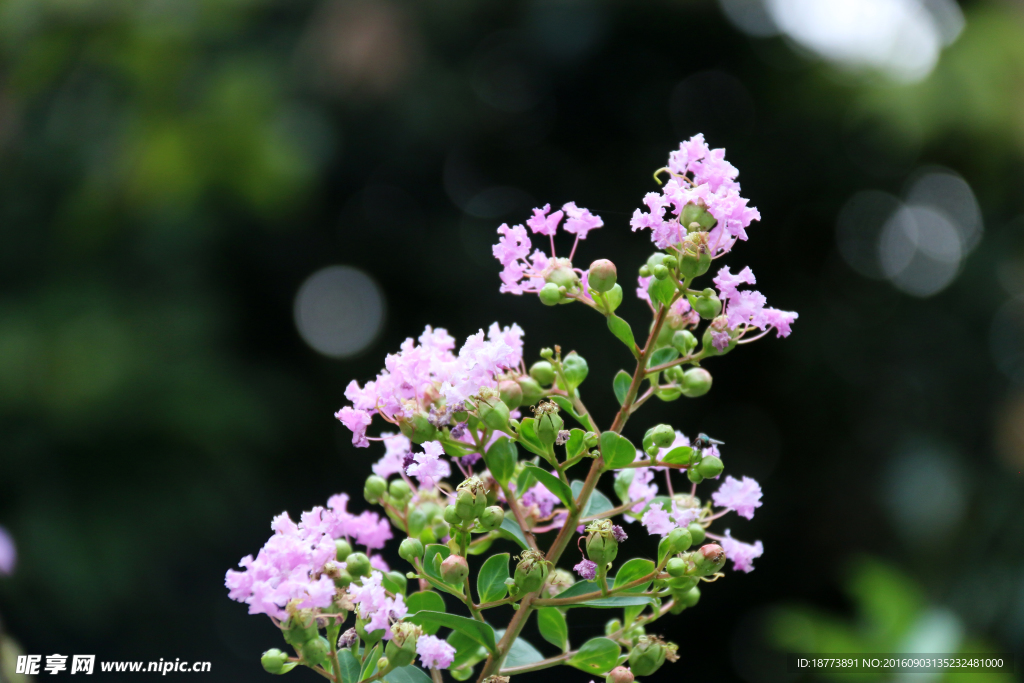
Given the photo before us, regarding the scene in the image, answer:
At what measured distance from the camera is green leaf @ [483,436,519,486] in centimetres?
68

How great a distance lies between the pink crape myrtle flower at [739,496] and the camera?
748mm

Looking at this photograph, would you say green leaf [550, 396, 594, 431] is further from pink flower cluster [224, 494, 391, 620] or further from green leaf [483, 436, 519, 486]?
pink flower cluster [224, 494, 391, 620]

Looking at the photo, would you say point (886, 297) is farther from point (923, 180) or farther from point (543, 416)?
point (543, 416)

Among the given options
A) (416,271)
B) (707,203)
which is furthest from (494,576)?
(416,271)

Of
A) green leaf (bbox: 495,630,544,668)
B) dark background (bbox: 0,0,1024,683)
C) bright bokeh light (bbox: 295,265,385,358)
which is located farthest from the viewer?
bright bokeh light (bbox: 295,265,385,358)

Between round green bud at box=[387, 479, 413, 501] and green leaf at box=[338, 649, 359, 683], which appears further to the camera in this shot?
round green bud at box=[387, 479, 413, 501]

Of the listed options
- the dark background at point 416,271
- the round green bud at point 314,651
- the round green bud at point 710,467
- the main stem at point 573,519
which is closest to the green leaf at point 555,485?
the main stem at point 573,519

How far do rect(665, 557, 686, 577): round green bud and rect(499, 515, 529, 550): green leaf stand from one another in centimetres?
13

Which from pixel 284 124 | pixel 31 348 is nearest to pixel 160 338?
pixel 31 348

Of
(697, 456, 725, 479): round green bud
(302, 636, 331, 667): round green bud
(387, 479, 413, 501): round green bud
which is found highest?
(697, 456, 725, 479): round green bud

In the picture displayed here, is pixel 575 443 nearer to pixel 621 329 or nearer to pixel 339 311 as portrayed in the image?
pixel 621 329

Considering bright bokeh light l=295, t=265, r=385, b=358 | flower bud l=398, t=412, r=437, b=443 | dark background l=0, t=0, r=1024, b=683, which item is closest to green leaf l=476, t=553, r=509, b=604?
flower bud l=398, t=412, r=437, b=443

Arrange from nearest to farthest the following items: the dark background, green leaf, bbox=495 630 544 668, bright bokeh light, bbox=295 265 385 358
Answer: green leaf, bbox=495 630 544 668
the dark background
bright bokeh light, bbox=295 265 385 358

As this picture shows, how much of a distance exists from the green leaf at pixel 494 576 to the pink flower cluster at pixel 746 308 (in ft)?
0.94
